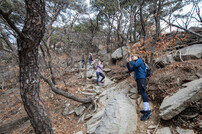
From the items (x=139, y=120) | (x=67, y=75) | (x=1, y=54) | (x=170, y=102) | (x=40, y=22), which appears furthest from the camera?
(x=67, y=75)

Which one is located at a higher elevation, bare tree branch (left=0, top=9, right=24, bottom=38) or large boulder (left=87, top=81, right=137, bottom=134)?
bare tree branch (left=0, top=9, right=24, bottom=38)

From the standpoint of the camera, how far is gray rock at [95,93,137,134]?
117 inches

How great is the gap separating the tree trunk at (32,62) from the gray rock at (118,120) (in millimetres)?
1857

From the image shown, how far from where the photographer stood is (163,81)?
166 inches

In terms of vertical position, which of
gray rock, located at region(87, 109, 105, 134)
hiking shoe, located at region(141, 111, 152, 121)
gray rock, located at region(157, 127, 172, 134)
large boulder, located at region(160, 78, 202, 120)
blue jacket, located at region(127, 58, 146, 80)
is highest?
blue jacket, located at region(127, 58, 146, 80)

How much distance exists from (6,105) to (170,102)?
12.5 metres

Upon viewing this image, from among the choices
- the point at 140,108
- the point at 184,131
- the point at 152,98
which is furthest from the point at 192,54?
the point at 184,131

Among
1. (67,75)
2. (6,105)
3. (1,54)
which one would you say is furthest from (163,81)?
(1,54)

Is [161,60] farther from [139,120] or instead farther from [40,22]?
[40,22]

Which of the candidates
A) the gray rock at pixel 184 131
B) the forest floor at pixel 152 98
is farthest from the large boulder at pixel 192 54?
the gray rock at pixel 184 131

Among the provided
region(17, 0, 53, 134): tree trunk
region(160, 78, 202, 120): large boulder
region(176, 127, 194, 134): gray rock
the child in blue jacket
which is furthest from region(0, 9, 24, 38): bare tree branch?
region(176, 127, 194, 134): gray rock

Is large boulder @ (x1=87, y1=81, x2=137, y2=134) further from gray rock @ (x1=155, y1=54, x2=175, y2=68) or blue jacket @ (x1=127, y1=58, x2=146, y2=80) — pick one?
gray rock @ (x1=155, y1=54, x2=175, y2=68)

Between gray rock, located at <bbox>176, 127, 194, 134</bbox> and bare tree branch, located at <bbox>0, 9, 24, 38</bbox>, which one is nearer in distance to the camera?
bare tree branch, located at <bbox>0, 9, 24, 38</bbox>

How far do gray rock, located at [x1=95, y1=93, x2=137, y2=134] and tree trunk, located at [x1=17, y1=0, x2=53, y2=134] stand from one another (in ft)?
6.09
